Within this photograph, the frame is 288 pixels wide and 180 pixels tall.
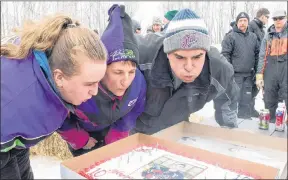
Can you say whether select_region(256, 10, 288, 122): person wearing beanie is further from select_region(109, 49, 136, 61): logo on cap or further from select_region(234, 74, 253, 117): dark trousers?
select_region(109, 49, 136, 61): logo on cap

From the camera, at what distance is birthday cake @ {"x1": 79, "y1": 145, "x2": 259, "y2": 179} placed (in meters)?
0.77

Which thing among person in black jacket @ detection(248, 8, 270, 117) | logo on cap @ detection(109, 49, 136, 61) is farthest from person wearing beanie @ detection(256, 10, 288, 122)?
logo on cap @ detection(109, 49, 136, 61)

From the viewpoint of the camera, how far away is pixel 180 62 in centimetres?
135

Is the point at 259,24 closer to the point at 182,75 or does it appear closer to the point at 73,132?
the point at 182,75

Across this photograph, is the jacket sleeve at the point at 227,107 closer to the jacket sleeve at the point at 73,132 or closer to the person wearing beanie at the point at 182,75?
the person wearing beanie at the point at 182,75

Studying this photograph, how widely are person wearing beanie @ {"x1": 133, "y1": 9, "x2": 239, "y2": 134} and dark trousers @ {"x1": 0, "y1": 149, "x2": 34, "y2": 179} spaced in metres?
0.64

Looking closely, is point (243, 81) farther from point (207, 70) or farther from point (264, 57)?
point (207, 70)


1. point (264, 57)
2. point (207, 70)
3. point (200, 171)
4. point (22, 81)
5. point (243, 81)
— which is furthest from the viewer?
point (243, 81)

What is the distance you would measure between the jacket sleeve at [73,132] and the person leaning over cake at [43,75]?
418 mm

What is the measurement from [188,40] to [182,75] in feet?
Result: 0.55

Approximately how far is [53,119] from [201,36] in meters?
0.79

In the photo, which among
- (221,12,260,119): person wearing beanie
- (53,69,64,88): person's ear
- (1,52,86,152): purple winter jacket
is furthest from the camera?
(221,12,260,119): person wearing beanie

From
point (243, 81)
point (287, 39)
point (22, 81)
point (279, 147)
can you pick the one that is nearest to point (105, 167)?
point (22, 81)

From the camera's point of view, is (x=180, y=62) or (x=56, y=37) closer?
(x=56, y=37)
